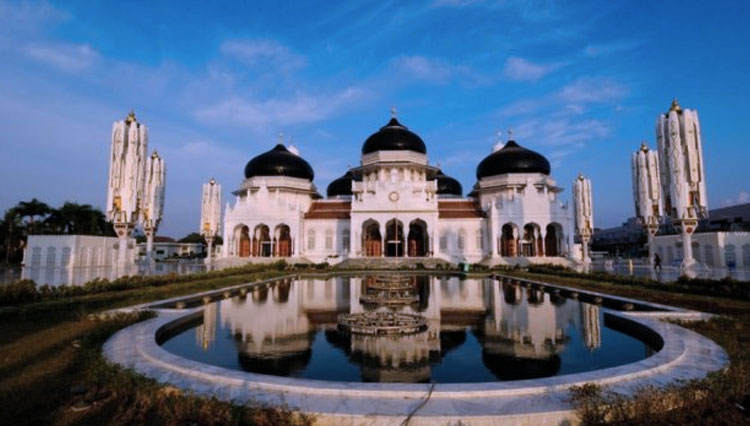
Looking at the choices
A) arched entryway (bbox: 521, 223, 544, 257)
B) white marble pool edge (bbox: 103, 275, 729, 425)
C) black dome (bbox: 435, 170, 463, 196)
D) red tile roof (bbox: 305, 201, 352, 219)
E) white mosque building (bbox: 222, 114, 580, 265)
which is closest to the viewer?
white marble pool edge (bbox: 103, 275, 729, 425)

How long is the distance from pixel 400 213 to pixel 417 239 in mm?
5222

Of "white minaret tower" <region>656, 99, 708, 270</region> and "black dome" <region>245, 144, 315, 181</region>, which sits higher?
"black dome" <region>245, 144, 315, 181</region>

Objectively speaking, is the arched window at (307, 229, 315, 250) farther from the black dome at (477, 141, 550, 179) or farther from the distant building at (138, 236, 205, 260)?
the distant building at (138, 236, 205, 260)

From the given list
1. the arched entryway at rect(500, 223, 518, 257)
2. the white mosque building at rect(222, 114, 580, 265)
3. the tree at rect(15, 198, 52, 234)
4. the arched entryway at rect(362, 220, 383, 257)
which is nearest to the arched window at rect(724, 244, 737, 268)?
the white mosque building at rect(222, 114, 580, 265)

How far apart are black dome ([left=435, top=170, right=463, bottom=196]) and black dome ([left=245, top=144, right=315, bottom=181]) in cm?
1747

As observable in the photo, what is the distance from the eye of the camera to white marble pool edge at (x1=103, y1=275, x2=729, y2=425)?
3.78 m

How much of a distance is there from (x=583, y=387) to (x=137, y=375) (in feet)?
17.1

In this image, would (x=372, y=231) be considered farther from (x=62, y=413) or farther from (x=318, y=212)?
(x=62, y=413)

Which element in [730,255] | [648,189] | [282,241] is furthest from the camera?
[282,241]

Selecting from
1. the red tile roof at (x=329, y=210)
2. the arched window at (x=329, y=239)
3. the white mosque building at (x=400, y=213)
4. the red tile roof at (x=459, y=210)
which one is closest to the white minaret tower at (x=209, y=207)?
the white mosque building at (x=400, y=213)

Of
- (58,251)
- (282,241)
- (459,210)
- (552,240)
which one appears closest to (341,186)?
(282,241)

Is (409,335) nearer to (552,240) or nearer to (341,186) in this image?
(552,240)

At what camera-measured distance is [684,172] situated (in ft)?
88.3

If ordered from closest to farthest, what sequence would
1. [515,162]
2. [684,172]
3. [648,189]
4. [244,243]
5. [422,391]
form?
1. [422,391]
2. [684,172]
3. [648,189]
4. [244,243]
5. [515,162]
